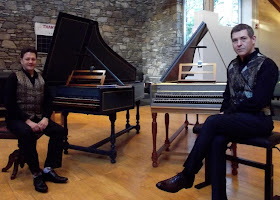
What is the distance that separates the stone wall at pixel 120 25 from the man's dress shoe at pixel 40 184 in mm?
6003

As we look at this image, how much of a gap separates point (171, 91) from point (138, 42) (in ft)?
23.2

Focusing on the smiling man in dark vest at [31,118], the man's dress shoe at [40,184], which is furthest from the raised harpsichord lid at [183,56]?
→ the man's dress shoe at [40,184]

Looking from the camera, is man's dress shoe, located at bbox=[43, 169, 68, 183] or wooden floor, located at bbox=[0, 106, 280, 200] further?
man's dress shoe, located at bbox=[43, 169, 68, 183]

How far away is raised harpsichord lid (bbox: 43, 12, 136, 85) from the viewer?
2871mm

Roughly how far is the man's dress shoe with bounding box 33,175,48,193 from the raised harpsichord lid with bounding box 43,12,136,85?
1112 millimetres

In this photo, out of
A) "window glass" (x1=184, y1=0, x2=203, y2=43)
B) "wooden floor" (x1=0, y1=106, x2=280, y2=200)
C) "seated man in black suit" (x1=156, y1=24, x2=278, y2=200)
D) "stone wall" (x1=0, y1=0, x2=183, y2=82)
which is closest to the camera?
"seated man in black suit" (x1=156, y1=24, x2=278, y2=200)

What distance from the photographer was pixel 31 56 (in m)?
2.49

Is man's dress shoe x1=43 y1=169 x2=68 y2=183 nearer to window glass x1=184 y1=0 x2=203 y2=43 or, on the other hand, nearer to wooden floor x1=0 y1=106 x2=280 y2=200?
wooden floor x1=0 y1=106 x2=280 y2=200

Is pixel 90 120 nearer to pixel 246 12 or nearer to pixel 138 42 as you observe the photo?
pixel 138 42

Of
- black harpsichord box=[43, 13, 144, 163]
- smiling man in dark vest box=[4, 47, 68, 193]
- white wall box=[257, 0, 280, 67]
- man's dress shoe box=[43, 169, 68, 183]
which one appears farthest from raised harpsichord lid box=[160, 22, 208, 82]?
white wall box=[257, 0, 280, 67]

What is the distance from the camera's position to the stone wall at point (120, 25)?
7508mm

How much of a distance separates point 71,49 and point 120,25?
20.8ft

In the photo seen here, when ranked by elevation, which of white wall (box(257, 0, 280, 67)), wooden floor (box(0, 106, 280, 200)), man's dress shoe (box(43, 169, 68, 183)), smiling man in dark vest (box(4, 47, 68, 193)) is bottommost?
wooden floor (box(0, 106, 280, 200))

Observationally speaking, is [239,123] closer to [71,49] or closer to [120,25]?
[71,49]
